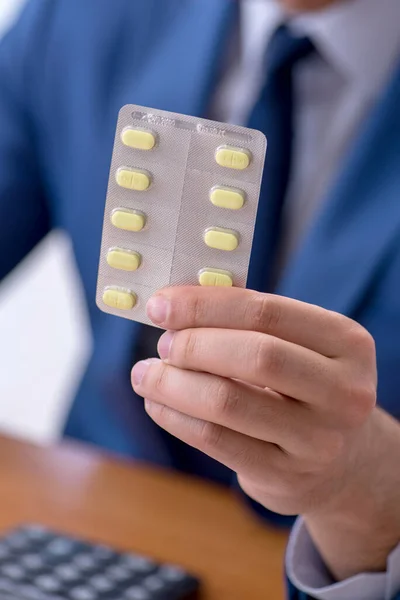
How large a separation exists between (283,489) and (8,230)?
0.63 metres

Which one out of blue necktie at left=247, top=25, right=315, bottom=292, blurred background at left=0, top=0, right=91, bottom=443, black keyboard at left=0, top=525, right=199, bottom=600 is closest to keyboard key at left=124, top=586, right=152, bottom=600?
black keyboard at left=0, top=525, right=199, bottom=600

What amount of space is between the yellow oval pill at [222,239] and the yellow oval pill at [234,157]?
32mm

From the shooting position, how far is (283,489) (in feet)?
1.65

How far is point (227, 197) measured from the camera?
17.9 inches

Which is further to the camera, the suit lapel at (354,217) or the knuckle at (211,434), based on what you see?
the suit lapel at (354,217)

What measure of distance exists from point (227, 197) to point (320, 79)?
487 millimetres

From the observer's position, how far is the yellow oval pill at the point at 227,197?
45 centimetres

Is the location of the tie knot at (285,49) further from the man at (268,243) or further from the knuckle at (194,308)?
the knuckle at (194,308)

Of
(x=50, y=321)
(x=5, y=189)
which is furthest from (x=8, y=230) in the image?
(x=50, y=321)

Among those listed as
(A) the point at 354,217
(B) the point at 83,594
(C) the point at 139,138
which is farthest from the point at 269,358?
(A) the point at 354,217

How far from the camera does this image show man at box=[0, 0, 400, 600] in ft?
1.51

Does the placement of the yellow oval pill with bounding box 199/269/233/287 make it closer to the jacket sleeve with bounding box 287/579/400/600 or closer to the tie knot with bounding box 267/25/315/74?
the jacket sleeve with bounding box 287/579/400/600

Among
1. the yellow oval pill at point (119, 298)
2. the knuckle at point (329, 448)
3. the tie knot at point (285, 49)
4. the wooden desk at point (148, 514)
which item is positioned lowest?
the wooden desk at point (148, 514)

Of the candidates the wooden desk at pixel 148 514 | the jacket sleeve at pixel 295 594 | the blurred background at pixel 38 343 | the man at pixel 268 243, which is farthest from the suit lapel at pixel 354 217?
the blurred background at pixel 38 343
